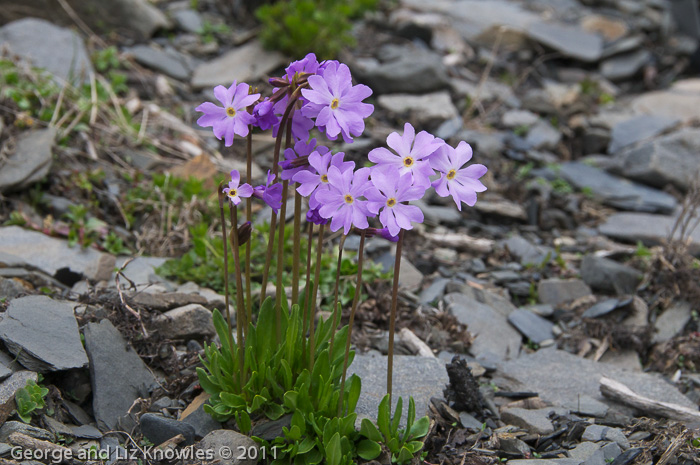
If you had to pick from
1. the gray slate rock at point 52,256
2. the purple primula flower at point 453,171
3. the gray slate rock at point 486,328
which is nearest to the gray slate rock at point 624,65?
the gray slate rock at point 486,328

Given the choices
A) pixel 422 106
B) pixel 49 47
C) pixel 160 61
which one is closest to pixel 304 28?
pixel 422 106

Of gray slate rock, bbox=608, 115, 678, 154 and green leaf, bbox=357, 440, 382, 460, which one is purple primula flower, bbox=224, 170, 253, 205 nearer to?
green leaf, bbox=357, 440, 382, 460

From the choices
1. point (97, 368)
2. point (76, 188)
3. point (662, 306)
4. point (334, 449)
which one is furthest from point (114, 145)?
point (662, 306)

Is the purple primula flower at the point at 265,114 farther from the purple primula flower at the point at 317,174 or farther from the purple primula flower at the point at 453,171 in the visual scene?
the purple primula flower at the point at 453,171

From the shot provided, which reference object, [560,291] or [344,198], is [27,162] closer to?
[344,198]

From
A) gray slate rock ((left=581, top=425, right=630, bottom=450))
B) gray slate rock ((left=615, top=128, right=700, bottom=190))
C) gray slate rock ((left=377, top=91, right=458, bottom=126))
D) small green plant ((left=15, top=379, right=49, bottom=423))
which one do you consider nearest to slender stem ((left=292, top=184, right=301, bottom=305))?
small green plant ((left=15, top=379, right=49, bottom=423))

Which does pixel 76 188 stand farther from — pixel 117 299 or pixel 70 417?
pixel 70 417
